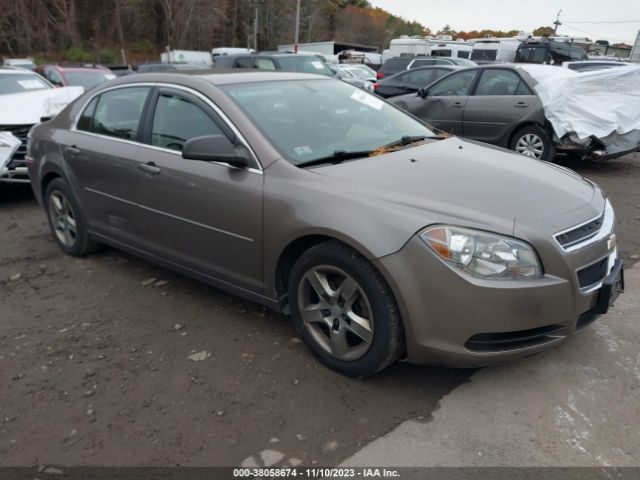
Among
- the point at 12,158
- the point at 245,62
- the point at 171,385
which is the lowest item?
the point at 171,385

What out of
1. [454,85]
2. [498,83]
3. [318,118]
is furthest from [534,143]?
[318,118]

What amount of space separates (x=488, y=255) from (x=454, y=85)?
698cm

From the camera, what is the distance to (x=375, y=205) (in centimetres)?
264

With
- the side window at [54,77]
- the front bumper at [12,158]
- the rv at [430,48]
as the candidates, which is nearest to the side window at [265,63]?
the side window at [54,77]

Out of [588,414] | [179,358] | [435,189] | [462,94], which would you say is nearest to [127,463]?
[179,358]

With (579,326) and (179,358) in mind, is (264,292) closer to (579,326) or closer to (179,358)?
(179,358)

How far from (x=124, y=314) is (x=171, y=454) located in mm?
1557

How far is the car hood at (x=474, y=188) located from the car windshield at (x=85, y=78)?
439 inches

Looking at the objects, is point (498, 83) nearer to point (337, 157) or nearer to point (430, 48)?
point (337, 157)

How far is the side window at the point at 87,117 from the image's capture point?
439 cm

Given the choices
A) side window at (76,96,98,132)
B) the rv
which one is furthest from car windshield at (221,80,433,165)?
the rv

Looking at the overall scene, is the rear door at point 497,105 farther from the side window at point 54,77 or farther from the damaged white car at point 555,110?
the side window at point 54,77

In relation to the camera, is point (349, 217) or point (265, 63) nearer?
point (349, 217)

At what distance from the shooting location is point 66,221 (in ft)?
15.6
